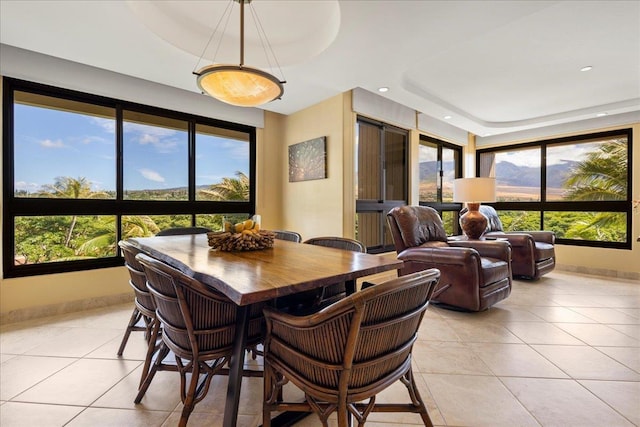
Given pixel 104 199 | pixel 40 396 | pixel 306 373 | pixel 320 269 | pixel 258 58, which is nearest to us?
pixel 306 373

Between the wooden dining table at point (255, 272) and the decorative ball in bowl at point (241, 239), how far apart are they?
8 cm

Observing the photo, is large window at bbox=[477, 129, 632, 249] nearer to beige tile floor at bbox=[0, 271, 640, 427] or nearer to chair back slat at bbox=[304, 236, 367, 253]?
beige tile floor at bbox=[0, 271, 640, 427]

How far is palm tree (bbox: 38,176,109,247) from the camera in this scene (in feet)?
9.80

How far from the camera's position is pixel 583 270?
4789 mm

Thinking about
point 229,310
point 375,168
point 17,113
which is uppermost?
point 17,113

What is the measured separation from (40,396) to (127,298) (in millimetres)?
1779

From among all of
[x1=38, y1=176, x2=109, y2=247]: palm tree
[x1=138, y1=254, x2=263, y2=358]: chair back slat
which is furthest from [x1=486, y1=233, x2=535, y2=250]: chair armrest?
[x1=38, y1=176, x2=109, y2=247]: palm tree

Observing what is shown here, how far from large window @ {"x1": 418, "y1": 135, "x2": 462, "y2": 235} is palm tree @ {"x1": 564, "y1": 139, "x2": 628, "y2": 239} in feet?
6.06

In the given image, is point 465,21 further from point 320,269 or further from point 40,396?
point 40,396

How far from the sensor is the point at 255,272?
1268 mm

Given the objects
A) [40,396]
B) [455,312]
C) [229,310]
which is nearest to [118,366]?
[40,396]

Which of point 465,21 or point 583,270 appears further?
point 583,270

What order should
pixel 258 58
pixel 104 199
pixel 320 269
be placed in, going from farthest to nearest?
pixel 104 199
pixel 258 58
pixel 320 269

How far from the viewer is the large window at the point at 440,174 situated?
5.14 m
